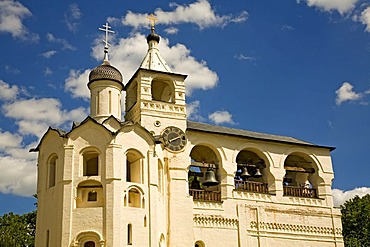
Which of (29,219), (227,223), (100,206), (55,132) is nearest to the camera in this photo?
(100,206)

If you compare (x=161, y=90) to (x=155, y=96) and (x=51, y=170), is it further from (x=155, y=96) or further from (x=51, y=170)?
(x=51, y=170)

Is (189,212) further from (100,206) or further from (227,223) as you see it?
(100,206)

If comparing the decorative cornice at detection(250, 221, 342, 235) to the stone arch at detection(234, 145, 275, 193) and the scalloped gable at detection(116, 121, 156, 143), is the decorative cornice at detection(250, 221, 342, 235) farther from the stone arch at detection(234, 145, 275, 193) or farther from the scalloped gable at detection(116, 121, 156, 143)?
the scalloped gable at detection(116, 121, 156, 143)

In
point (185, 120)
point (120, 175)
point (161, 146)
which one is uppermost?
point (185, 120)

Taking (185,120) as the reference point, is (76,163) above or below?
below

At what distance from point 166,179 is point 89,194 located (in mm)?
3463

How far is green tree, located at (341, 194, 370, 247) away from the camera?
3341 cm

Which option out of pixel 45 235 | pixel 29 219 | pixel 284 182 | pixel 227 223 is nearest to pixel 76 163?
pixel 45 235

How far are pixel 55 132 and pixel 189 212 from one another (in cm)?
615

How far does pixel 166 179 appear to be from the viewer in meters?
22.5

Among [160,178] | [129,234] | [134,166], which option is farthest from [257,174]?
[129,234]

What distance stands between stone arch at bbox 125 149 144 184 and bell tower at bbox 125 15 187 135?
6.47 feet

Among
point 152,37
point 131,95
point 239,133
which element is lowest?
point 239,133

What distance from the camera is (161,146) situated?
22.3 meters
